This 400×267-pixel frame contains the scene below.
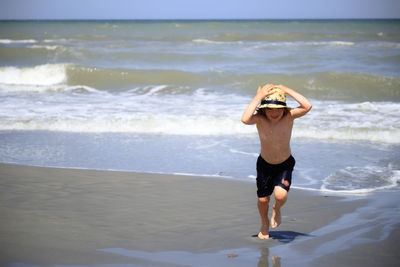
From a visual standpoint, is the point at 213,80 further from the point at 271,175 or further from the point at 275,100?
the point at 275,100

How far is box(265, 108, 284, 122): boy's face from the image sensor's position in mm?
3662

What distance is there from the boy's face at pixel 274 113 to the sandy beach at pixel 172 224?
0.95 metres

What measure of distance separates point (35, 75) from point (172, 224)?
1458 centimetres

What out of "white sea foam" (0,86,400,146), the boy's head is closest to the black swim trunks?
the boy's head

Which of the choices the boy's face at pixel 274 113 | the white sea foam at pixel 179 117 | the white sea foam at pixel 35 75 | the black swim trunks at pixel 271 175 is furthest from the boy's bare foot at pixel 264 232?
the white sea foam at pixel 35 75

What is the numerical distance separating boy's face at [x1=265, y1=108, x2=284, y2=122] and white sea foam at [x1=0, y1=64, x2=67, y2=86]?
13.9 meters

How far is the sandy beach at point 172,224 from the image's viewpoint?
3.43m

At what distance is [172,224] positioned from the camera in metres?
4.19

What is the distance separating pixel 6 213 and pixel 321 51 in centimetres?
2040

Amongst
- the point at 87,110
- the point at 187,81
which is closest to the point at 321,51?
the point at 187,81

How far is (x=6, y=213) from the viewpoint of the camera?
431cm

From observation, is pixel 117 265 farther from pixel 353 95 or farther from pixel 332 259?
pixel 353 95

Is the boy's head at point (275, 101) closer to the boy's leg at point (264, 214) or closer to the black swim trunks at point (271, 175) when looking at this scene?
the black swim trunks at point (271, 175)

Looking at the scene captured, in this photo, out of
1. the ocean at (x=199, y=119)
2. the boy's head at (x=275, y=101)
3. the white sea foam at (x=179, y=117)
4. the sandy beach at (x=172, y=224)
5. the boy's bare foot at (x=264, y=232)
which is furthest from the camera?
the white sea foam at (x=179, y=117)
